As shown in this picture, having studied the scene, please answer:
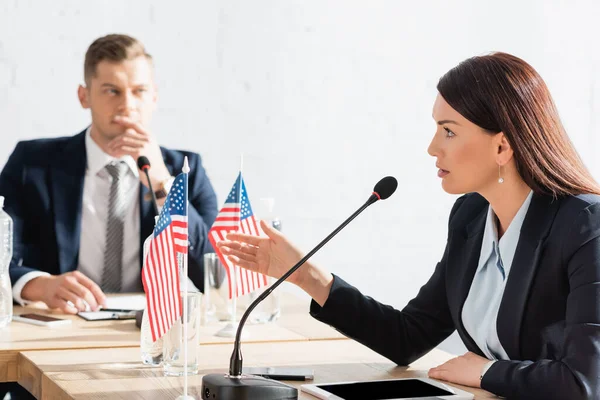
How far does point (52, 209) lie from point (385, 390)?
1.47 m

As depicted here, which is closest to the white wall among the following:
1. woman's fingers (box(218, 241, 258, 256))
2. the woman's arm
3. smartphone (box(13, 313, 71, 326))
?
smartphone (box(13, 313, 71, 326))

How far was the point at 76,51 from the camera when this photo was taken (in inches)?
148

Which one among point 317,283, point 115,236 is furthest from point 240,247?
point 115,236

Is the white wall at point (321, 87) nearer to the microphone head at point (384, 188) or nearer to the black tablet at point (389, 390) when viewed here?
the microphone head at point (384, 188)

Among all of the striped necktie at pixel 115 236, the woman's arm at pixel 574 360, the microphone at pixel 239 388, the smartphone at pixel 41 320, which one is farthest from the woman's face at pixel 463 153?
the striped necktie at pixel 115 236

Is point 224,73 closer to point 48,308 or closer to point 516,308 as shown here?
point 48,308

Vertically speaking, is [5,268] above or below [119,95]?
below

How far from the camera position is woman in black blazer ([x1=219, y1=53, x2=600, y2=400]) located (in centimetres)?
150

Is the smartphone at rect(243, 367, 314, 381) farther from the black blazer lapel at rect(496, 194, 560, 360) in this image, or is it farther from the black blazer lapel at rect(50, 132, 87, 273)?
the black blazer lapel at rect(50, 132, 87, 273)

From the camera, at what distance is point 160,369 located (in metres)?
1.67

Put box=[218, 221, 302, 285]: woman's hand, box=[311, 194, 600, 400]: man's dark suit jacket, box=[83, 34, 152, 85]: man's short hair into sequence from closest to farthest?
1. box=[311, 194, 600, 400]: man's dark suit jacket
2. box=[218, 221, 302, 285]: woman's hand
3. box=[83, 34, 152, 85]: man's short hair

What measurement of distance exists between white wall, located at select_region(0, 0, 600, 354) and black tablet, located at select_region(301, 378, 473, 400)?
2.59m

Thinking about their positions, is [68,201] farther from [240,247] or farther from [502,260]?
[502,260]

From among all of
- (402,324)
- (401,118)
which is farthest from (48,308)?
(401,118)
